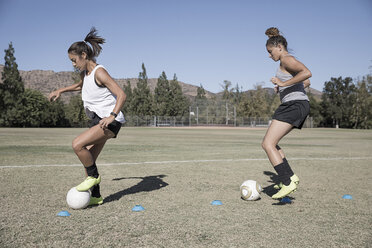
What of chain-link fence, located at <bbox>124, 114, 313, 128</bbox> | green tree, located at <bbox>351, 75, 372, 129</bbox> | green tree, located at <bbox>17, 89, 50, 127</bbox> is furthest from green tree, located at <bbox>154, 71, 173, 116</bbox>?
green tree, located at <bbox>351, 75, 372, 129</bbox>

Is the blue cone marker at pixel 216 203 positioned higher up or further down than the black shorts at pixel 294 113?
further down

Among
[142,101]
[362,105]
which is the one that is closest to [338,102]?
[362,105]

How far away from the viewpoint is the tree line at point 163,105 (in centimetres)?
5994

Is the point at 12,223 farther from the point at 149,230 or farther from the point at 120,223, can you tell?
the point at 149,230

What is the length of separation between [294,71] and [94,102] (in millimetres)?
2774

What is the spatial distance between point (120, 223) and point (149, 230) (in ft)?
1.36

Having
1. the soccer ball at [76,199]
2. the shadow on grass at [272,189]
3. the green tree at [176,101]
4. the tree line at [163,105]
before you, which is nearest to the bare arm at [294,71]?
the shadow on grass at [272,189]

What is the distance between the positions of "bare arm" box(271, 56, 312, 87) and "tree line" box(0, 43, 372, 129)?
61.7m

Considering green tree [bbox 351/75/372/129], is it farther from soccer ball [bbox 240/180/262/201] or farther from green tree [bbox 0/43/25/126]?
soccer ball [bbox 240/180/262/201]

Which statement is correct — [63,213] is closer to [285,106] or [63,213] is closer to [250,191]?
[250,191]

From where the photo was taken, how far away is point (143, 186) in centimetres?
599

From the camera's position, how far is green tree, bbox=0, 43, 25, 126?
5843 cm

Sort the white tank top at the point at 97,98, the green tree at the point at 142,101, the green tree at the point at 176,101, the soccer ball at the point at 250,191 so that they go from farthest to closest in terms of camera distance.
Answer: the green tree at the point at 176,101, the green tree at the point at 142,101, the soccer ball at the point at 250,191, the white tank top at the point at 97,98

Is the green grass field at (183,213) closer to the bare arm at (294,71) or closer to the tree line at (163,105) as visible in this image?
the bare arm at (294,71)
